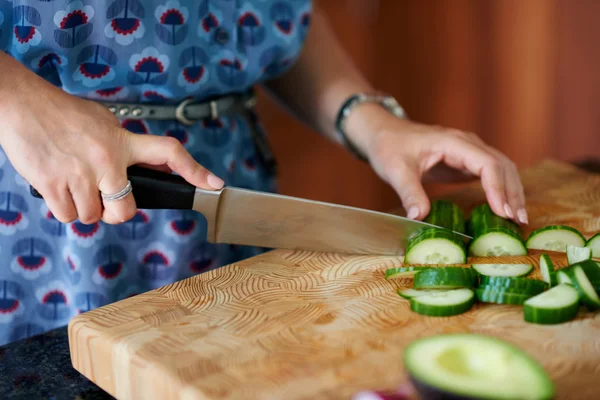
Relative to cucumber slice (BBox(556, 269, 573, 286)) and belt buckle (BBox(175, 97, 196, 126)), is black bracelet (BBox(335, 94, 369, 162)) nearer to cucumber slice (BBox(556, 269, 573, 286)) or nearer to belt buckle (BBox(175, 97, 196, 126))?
belt buckle (BBox(175, 97, 196, 126))

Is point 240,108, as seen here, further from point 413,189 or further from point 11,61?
point 11,61

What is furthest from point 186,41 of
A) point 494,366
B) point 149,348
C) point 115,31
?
point 494,366

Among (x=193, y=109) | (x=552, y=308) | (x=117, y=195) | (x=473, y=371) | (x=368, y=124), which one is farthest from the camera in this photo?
(x=368, y=124)

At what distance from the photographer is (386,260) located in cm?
181

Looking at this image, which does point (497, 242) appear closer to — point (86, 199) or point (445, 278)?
point (445, 278)

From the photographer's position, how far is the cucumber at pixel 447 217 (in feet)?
6.28

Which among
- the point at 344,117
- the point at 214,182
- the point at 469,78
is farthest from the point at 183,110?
the point at 469,78

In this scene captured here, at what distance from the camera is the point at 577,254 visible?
1.72 meters

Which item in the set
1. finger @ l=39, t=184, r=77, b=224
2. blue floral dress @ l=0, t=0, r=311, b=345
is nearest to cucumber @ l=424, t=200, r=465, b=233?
blue floral dress @ l=0, t=0, r=311, b=345

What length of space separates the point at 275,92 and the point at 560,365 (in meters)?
1.47

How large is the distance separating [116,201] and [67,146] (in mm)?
157

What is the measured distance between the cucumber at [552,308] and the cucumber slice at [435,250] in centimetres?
30

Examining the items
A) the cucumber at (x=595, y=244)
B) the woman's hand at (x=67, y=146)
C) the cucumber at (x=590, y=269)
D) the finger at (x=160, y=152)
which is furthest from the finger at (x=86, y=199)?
the cucumber at (x=595, y=244)

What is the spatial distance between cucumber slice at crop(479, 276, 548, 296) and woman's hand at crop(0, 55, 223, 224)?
0.73 metres
